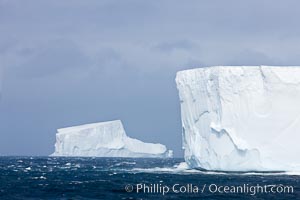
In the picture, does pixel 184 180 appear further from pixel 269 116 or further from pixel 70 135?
pixel 70 135

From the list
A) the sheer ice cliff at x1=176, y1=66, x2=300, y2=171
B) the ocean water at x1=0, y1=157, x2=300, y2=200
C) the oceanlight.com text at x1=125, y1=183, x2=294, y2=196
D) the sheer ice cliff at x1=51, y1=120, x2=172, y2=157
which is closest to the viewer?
the ocean water at x1=0, y1=157, x2=300, y2=200

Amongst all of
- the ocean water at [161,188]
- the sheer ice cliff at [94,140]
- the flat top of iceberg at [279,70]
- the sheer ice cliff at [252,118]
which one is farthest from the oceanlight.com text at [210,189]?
the sheer ice cliff at [94,140]

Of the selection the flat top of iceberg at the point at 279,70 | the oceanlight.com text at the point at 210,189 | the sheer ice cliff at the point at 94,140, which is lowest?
the oceanlight.com text at the point at 210,189

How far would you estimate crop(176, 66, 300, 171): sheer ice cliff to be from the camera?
1592 inches

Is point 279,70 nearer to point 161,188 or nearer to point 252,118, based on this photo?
point 252,118

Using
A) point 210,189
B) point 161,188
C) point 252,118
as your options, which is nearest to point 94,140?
point 252,118

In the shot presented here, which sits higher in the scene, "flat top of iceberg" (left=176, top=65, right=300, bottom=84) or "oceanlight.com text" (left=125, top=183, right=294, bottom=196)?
"flat top of iceberg" (left=176, top=65, right=300, bottom=84)

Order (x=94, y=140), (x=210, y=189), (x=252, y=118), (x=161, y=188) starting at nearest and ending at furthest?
1. (x=210, y=189)
2. (x=161, y=188)
3. (x=252, y=118)
4. (x=94, y=140)

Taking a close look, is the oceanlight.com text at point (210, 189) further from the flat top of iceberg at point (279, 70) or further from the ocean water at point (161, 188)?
the flat top of iceberg at point (279, 70)

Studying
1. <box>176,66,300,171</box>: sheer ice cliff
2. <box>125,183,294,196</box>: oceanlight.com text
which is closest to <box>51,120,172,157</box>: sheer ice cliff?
<box>176,66,300,171</box>: sheer ice cliff

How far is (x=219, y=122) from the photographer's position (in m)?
42.2

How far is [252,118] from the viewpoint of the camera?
135 feet

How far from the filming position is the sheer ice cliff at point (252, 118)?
133 ft

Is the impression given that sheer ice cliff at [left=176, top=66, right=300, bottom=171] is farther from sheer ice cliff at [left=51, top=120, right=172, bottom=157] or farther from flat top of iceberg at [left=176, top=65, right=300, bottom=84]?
sheer ice cliff at [left=51, top=120, right=172, bottom=157]
